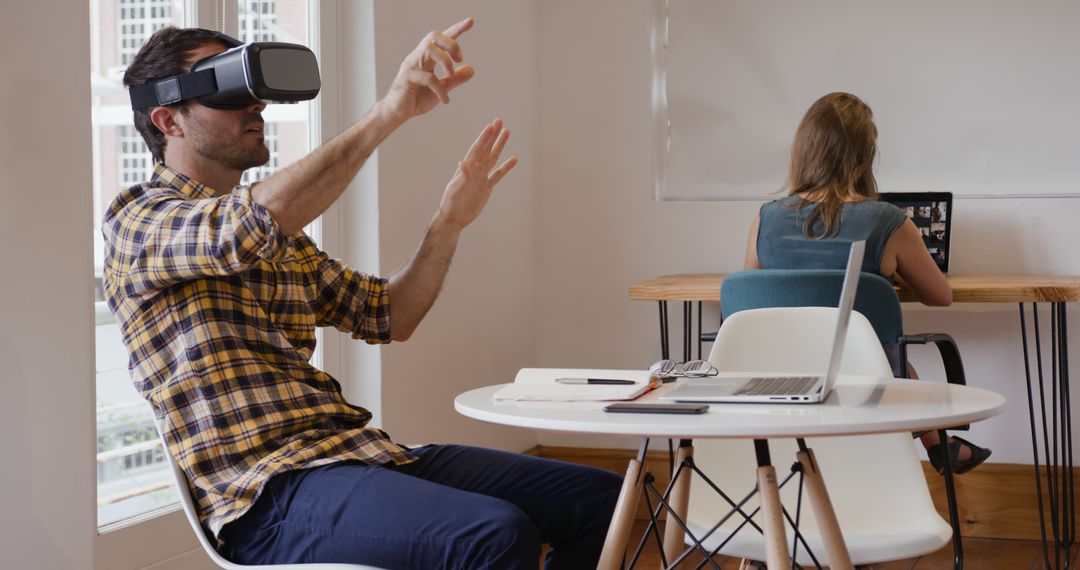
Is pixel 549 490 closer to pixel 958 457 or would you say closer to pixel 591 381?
pixel 591 381

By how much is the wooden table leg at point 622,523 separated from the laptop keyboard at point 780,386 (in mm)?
165

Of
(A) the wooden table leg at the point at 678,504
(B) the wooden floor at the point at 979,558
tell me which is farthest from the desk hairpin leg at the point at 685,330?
(A) the wooden table leg at the point at 678,504

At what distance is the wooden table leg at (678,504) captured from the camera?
68.6 inches

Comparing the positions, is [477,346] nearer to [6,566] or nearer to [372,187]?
[372,187]

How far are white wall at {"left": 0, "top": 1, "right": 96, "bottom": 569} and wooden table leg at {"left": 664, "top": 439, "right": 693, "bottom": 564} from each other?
940 mm

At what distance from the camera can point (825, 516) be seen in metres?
1.50

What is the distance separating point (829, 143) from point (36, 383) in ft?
6.13

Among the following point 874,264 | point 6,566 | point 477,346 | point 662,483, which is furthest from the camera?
point 662,483

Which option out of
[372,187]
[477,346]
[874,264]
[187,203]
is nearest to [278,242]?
[187,203]

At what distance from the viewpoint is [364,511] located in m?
1.42

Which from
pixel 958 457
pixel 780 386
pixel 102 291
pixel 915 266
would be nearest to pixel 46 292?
pixel 102 291

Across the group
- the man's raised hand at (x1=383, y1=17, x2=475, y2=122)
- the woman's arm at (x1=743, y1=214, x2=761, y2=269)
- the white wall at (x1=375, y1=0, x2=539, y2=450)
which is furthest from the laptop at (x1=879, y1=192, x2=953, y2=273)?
the man's raised hand at (x1=383, y1=17, x2=475, y2=122)

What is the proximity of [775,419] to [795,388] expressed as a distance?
221 millimetres

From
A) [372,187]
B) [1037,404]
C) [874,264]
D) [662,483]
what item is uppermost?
[372,187]
